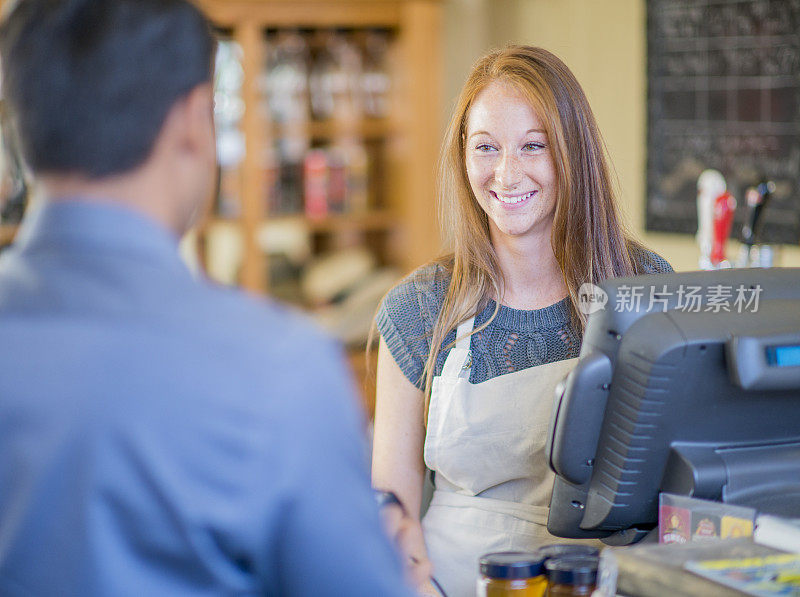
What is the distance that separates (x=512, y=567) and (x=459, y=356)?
62 centimetres

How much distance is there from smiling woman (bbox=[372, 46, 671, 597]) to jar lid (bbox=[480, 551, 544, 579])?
0.45 meters

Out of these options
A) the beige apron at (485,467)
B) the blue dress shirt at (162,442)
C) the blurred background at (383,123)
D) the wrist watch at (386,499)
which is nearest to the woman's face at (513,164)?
the beige apron at (485,467)

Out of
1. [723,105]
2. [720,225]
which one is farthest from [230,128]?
[720,225]

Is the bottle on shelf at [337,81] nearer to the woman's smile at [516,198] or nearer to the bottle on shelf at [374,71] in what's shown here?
the bottle on shelf at [374,71]

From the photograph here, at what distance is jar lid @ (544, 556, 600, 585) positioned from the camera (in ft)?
3.34

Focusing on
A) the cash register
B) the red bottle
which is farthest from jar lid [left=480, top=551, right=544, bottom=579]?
the red bottle

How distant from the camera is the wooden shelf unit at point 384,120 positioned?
4.14 metres

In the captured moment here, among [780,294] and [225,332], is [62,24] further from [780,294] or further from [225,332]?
[780,294]

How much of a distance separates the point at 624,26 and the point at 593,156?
7.85 feet

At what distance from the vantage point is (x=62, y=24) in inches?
29.3

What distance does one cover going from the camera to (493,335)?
1643 millimetres

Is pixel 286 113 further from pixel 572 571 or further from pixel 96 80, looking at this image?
pixel 96 80

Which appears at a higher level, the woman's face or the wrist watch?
the woman's face

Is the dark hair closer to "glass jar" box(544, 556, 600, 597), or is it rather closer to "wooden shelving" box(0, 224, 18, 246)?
"glass jar" box(544, 556, 600, 597)
